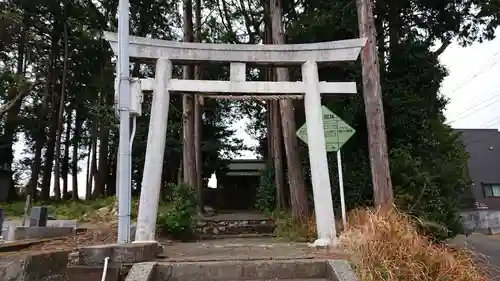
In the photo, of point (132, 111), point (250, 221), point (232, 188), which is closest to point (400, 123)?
point (250, 221)

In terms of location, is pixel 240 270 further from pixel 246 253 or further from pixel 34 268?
pixel 34 268

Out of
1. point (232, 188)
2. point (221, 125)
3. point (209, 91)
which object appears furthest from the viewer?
point (232, 188)

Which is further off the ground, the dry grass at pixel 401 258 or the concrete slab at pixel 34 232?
the concrete slab at pixel 34 232

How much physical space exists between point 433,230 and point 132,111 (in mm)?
6692

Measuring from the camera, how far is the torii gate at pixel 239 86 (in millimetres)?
6398

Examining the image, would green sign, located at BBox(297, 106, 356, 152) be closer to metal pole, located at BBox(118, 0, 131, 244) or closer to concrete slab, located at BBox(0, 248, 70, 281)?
metal pole, located at BBox(118, 0, 131, 244)

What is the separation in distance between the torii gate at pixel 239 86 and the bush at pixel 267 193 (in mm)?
8311

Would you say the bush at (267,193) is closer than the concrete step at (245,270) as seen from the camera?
No

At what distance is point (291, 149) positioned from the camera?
1088cm

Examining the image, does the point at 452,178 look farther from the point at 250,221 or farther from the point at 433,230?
the point at 250,221

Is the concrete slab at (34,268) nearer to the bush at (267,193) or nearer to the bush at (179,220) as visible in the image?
the bush at (179,220)

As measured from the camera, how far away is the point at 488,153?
29.1 m

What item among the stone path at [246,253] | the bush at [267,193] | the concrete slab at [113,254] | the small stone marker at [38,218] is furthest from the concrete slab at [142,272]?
the bush at [267,193]

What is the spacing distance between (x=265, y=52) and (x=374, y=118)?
2.95 metres
